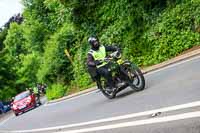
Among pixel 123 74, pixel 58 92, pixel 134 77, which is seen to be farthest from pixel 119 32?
pixel 134 77

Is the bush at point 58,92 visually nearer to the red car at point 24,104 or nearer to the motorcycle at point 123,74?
the red car at point 24,104

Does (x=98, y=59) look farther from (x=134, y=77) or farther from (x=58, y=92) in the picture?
(x=58, y=92)

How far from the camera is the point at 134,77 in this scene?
13.6 meters

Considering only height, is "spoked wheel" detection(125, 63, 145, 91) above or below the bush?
above

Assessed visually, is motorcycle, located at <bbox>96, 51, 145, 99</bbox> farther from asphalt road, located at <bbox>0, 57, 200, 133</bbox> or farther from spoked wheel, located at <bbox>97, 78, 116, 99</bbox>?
asphalt road, located at <bbox>0, 57, 200, 133</bbox>

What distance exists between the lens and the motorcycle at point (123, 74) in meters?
13.5

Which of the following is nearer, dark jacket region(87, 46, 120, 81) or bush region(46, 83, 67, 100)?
dark jacket region(87, 46, 120, 81)

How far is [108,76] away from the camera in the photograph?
1420cm

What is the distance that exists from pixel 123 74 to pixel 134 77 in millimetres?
347

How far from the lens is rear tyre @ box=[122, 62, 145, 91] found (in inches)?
529

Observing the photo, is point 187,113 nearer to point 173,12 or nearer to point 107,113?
point 107,113

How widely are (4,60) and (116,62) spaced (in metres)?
55.0

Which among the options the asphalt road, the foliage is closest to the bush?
the foliage

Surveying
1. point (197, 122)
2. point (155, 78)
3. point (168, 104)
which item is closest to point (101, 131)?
point (168, 104)
